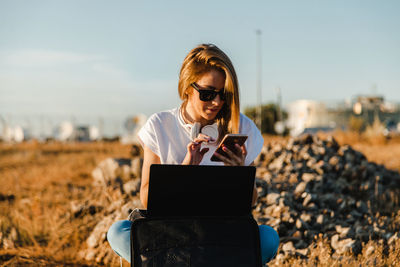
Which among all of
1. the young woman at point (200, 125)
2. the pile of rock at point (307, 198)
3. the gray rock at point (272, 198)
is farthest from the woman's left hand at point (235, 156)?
the gray rock at point (272, 198)

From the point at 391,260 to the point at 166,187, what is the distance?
2.30m

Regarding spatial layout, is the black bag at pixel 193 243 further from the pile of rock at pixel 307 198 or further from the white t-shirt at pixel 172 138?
the pile of rock at pixel 307 198

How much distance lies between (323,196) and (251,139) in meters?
3.01

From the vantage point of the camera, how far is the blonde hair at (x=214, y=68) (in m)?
2.48

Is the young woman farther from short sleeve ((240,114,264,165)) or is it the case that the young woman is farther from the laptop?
the laptop

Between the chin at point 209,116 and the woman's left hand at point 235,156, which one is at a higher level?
the chin at point 209,116

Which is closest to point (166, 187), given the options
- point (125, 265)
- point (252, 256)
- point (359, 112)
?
point (252, 256)

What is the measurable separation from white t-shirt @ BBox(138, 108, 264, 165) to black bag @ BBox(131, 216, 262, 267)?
58 cm

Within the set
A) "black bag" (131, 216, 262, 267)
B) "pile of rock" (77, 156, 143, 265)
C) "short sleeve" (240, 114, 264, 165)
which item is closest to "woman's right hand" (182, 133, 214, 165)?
"black bag" (131, 216, 262, 267)

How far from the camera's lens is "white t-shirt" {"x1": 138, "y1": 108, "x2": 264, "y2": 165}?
107 inches

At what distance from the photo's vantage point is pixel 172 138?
9.05 feet

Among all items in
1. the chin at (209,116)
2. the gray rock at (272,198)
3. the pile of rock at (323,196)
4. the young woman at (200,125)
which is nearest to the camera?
the young woman at (200,125)

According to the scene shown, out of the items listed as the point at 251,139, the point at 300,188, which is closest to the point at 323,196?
the point at 300,188

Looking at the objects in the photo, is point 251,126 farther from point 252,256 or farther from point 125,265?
point 125,265
